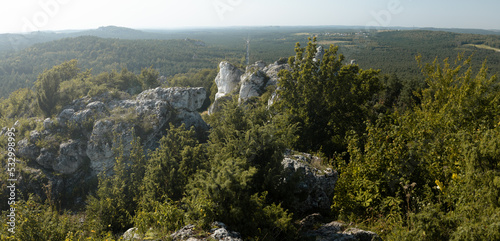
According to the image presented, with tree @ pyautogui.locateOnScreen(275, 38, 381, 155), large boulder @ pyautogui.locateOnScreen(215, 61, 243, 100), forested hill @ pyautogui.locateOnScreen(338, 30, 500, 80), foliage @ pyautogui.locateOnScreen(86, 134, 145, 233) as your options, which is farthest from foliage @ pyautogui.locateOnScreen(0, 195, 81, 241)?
forested hill @ pyautogui.locateOnScreen(338, 30, 500, 80)

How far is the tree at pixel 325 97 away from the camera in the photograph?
15094 millimetres

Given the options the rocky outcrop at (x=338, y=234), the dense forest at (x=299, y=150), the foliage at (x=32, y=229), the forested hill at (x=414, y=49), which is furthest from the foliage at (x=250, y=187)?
the forested hill at (x=414, y=49)

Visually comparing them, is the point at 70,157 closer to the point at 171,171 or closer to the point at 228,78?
the point at 171,171

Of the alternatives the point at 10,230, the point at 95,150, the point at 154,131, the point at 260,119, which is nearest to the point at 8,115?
the point at 95,150

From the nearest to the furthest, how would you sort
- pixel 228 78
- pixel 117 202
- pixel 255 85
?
1. pixel 117 202
2. pixel 255 85
3. pixel 228 78

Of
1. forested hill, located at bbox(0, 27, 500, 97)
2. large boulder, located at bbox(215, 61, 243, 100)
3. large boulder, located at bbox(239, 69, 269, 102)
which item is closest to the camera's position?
large boulder, located at bbox(239, 69, 269, 102)

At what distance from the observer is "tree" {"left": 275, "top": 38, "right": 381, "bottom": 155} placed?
1509 cm

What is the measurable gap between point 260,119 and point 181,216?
6.83m

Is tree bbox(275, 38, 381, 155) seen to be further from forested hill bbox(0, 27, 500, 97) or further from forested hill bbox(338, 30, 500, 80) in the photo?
forested hill bbox(338, 30, 500, 80)

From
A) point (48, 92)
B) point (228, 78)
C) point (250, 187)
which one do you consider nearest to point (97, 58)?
point (228, 78)

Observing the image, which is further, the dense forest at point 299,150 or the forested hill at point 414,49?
the forested hill at point 414,49

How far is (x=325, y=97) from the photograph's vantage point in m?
15.4

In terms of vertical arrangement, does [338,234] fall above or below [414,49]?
below

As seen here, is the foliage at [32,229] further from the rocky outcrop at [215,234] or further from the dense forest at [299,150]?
the rocky outcrop at [215,234]
